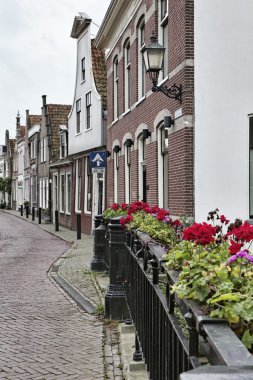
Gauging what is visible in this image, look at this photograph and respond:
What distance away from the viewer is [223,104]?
938 cm

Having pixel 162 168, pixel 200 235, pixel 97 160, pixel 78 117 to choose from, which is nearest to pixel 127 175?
pixel 97 160

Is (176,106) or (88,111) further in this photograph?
(88,111)

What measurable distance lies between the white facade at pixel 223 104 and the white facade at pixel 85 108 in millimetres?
11076

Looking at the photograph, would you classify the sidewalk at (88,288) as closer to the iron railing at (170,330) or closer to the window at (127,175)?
the iron railing at (170,330)

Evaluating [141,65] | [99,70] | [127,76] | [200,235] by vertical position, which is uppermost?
[99,70]

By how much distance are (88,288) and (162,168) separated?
13.9ft

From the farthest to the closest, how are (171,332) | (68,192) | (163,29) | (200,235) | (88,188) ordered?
(68,192)
(88,188)
(163,29)
(200,235)
(171,332)

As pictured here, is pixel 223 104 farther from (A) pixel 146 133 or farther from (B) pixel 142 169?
(B) pixel 142 169

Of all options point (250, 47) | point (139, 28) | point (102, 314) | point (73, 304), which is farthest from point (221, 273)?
point (139, 28)

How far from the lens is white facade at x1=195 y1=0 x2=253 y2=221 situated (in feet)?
28.8

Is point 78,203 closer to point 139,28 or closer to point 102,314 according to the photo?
point 139,28

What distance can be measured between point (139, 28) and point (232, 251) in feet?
42.4

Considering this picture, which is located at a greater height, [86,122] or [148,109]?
[86,122]

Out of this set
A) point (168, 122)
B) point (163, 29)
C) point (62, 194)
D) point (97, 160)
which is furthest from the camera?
point (62, 194)
